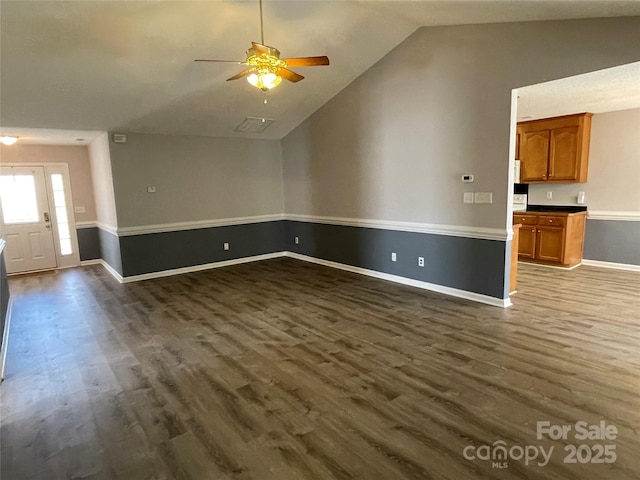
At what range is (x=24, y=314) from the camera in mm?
4520

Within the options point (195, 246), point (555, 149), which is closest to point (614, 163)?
point (555, 149)

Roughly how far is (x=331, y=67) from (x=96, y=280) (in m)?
4.95

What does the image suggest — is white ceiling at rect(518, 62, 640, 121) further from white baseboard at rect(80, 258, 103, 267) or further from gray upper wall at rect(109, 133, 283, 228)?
white baseboard at rect(80, 258, 103, 267)

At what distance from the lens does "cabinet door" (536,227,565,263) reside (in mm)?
5828

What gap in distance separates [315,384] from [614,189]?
568cm

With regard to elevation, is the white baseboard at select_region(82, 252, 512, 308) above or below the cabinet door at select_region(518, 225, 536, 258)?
below

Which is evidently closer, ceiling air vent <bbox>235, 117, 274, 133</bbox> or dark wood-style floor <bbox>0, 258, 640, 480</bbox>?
dark wood-style floor <bbox>0, 258, 640, 480</bbox>

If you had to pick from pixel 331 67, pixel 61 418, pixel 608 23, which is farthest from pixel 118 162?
pixel 608 23

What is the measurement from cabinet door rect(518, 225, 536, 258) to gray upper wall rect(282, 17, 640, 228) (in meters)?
2.51

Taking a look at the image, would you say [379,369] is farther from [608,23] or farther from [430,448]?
[608,23]

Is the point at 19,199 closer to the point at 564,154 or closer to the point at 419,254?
the point at 419,254

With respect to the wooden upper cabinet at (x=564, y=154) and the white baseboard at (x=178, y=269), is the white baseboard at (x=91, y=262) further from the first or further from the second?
the wooden upper cabinet at (x=564, y=154)

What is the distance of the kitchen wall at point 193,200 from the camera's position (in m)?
5.82

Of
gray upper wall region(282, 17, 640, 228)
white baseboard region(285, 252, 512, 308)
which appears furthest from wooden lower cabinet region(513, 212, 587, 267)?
gray upper wall region(282, 17, 640, 228)
